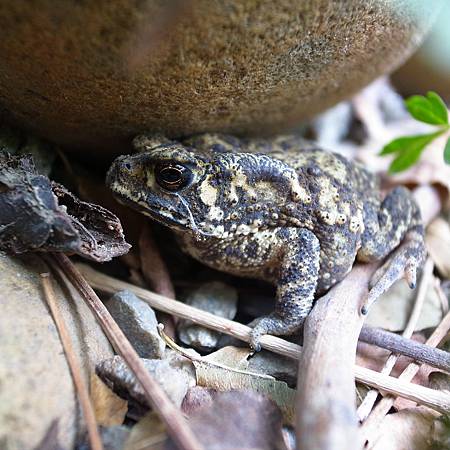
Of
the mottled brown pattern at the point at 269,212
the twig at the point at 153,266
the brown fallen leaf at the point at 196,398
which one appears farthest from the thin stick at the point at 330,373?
the twig at the point at 153,266

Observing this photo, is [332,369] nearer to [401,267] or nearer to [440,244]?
[401,267]

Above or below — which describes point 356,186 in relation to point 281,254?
above

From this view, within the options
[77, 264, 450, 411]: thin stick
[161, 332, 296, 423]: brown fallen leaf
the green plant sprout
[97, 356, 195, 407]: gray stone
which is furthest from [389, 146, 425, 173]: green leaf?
[97, 356, 195, 407]: gray stone

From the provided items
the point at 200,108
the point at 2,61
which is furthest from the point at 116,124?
the point at 2,61

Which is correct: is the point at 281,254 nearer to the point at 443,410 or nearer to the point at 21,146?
the point at 443,410

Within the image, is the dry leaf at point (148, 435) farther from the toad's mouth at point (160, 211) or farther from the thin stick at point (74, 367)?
the toad's mouth at point (160, 211)

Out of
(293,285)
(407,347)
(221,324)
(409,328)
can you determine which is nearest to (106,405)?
(221,324)
